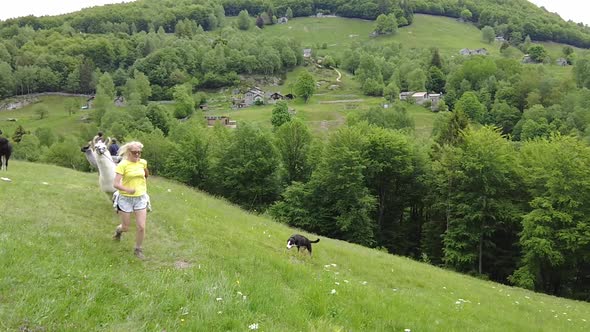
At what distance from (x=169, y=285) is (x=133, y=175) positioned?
3.55 m

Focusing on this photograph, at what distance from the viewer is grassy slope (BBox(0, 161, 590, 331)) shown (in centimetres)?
739

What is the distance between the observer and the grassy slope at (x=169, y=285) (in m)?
7.39

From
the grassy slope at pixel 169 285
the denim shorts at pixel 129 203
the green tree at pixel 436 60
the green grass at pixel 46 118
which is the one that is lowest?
the green grass at pixel 46 118

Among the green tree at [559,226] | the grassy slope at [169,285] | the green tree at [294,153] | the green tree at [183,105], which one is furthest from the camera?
the green tree at [183,105]

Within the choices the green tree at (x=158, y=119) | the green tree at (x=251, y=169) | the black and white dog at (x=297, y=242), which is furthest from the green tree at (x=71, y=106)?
the black and white dog at (x=297, y=242)

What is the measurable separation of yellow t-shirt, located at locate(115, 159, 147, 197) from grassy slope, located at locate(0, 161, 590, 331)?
1827mm

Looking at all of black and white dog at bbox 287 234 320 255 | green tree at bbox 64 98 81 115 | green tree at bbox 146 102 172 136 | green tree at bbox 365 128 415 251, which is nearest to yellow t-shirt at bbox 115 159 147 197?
black and white dog at bbox 287 234 320 255

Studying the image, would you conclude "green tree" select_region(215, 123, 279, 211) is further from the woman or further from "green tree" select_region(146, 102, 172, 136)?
"green tree" select_region(146, 102, 172, 136)

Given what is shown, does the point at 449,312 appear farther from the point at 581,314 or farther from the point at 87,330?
the point at 581,314

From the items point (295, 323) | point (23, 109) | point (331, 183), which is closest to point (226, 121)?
point (331, 183)

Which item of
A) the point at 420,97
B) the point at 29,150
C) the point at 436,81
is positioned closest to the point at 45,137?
the point at 29,150

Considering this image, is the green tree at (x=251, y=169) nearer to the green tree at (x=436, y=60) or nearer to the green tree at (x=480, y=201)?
the green tree at (x=480, y=201)

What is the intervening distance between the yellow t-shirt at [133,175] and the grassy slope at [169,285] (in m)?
1.83

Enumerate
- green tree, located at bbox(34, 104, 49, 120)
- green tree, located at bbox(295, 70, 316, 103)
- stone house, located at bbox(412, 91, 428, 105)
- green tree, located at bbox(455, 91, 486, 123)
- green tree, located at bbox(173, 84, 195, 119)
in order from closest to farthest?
green tree, located at bbox(455, 91, 486, 123)
green tree, located at bbox(173, 84, 195, 119)
green tree, located at bbox(34, 104, 49, 120)
stone house, located at bbox(412, 91, 428, 105)
green tree, located at bbox(295, 70, 316, 103)
